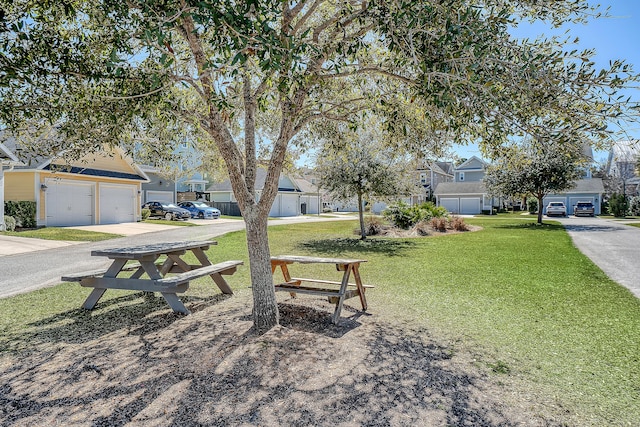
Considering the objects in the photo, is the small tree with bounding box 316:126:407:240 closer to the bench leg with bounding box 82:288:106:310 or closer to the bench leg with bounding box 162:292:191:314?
the bench leg with bounding box 82:288:106:310

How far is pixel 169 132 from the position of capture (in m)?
6.55

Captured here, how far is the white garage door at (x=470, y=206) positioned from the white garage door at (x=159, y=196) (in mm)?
31778

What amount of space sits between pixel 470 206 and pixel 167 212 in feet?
108

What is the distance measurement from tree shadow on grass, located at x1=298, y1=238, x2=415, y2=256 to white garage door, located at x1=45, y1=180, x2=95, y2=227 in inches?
568

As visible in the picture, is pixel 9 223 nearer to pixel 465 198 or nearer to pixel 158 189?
pixel 158 189

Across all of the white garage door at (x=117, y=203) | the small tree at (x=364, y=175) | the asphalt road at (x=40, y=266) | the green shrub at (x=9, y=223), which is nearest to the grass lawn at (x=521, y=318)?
the asphalt road at (x=40, y=266)

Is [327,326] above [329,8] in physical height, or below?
below

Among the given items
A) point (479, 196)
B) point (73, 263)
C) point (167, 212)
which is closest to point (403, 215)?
point (73, 263)

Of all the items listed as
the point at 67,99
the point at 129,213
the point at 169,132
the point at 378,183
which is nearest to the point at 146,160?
the point at 169,132

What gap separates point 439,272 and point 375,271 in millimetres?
1441

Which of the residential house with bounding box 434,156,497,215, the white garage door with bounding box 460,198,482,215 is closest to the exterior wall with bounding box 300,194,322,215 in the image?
the residential house with bounding box 434,156,497,215

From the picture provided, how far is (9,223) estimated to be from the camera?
1792 centimetres

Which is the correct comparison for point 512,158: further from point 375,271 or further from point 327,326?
point 375,271

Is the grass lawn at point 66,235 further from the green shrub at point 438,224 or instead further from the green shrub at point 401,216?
the green shrub at point 438,224
